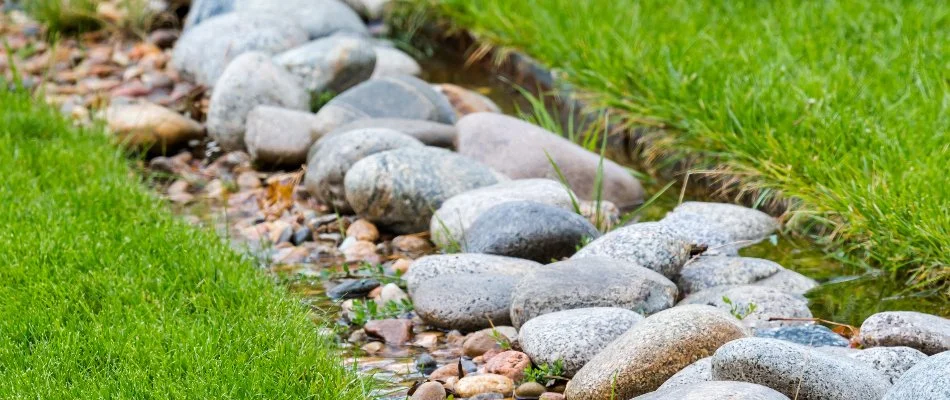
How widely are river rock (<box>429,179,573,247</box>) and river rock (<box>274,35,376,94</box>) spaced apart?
1612 mm

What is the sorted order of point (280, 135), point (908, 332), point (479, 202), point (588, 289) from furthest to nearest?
1. point (280, 135)
2. point (479, 202)
3. point (588, 289)
4. point (908, 332)

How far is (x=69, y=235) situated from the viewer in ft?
11.6

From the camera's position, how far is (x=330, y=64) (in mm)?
5488

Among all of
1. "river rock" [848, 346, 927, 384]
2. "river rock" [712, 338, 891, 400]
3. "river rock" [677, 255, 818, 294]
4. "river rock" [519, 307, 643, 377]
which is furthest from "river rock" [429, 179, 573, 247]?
"river rock" [712, 338, 891, 400]

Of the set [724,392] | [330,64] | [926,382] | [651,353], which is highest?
[926,382]

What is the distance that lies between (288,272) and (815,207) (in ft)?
5.98

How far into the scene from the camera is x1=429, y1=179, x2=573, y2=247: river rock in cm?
398

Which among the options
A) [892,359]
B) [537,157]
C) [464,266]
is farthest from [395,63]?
[892,359]

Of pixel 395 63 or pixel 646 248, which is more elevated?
pixel 646 248

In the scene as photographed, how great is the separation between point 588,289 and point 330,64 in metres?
2.66

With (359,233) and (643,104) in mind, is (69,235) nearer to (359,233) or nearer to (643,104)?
(359,233)

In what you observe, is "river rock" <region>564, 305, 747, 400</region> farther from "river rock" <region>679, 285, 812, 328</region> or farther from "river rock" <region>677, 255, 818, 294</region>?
"river rock" <region>677, 255, 818, 294</region>

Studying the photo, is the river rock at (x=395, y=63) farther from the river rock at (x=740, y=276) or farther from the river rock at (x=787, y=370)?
the river rock at (x=787, y=370)

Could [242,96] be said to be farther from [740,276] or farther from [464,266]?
[740,276]
